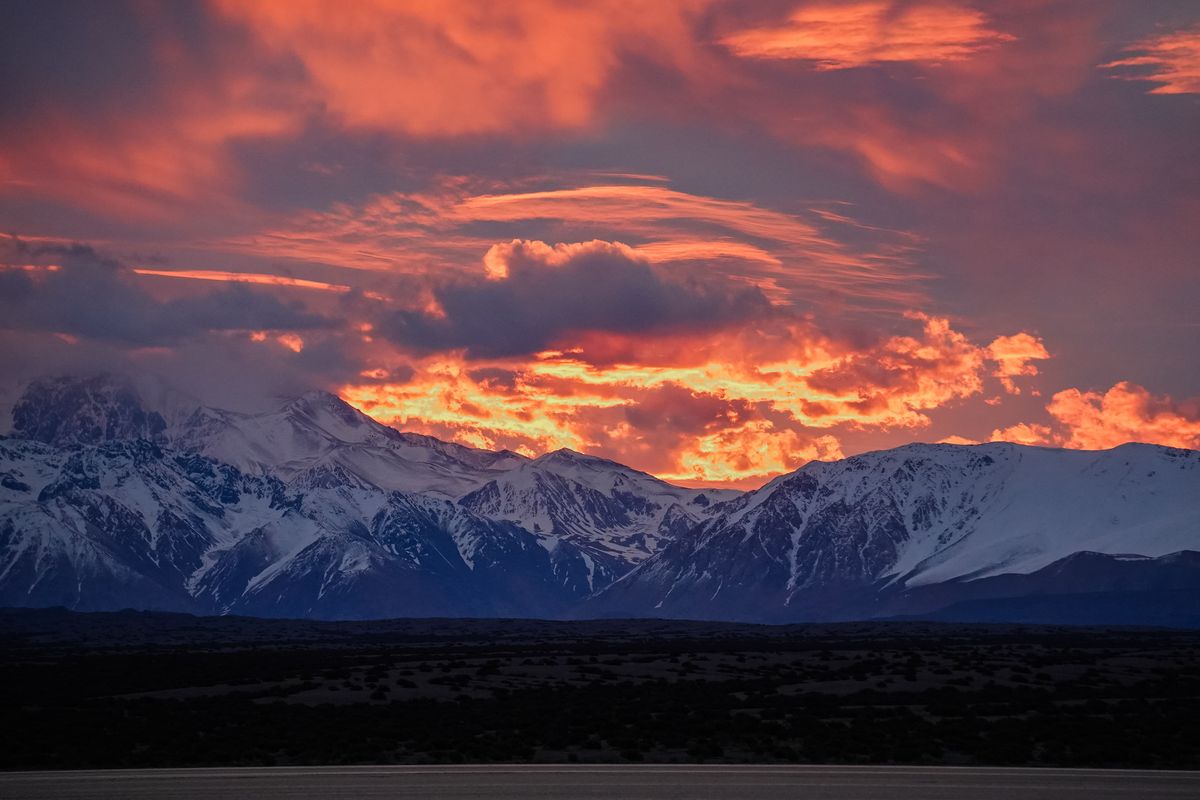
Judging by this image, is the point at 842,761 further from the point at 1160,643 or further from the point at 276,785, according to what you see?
the point at 1160,643

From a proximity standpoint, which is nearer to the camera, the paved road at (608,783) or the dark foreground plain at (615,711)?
the paved road at (608,783)

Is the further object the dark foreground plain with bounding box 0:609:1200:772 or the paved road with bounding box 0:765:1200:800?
the dark foreground plain with bounding box 0:609:1200:772

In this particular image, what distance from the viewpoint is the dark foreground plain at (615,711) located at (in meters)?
60.5

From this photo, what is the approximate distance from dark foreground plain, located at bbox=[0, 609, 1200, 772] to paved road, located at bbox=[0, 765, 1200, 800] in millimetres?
860

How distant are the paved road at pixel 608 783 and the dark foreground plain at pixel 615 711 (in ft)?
2.82

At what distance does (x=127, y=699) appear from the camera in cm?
9062

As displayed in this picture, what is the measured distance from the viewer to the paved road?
46.5m

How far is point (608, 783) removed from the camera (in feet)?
162

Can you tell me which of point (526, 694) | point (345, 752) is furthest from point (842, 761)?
point (526, 694)

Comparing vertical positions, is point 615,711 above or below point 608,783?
below

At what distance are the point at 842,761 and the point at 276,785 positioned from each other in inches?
875

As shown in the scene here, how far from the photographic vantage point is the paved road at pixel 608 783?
1829 inches

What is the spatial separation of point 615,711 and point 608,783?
97.0ft

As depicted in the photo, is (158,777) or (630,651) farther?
(630,651)
